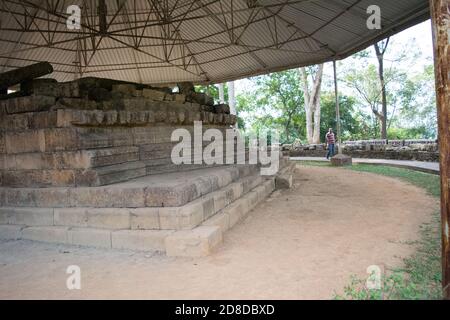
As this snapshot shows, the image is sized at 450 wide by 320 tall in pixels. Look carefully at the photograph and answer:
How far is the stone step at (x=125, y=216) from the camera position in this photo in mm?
4465

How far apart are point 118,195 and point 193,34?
33.9 ft

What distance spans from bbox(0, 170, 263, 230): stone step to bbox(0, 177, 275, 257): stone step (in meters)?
0.08

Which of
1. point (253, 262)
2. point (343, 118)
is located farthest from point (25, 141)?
point (343, 118)

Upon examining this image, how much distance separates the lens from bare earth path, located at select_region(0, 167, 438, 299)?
327 cm

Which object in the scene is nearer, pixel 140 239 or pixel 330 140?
pixel 140 239

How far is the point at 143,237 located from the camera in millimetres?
4406

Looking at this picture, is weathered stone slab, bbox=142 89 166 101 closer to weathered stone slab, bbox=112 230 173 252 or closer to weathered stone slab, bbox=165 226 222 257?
weathered stone slab, bbox=112 230 173 252

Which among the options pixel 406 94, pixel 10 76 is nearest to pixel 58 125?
pixel 10 76

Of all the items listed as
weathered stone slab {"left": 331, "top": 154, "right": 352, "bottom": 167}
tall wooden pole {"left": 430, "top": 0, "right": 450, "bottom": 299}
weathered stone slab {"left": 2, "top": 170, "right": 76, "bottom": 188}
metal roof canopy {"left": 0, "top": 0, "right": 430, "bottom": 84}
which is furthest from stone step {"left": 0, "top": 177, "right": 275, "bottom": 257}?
weathered stone slab {"left": 331, "top": 154, "right": 352, "bottom": 167}

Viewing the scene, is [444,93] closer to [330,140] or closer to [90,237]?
[90,237]

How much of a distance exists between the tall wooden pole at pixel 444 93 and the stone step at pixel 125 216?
109 inches

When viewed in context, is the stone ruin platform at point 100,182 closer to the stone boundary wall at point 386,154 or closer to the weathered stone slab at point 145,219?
the weathered stone slab at point 145,219

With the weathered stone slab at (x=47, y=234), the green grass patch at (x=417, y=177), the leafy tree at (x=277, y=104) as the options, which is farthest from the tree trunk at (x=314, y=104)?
the weathered stone slab at (x=47, y=234)

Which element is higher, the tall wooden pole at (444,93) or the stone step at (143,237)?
the tall wooden pole at (444,93)
